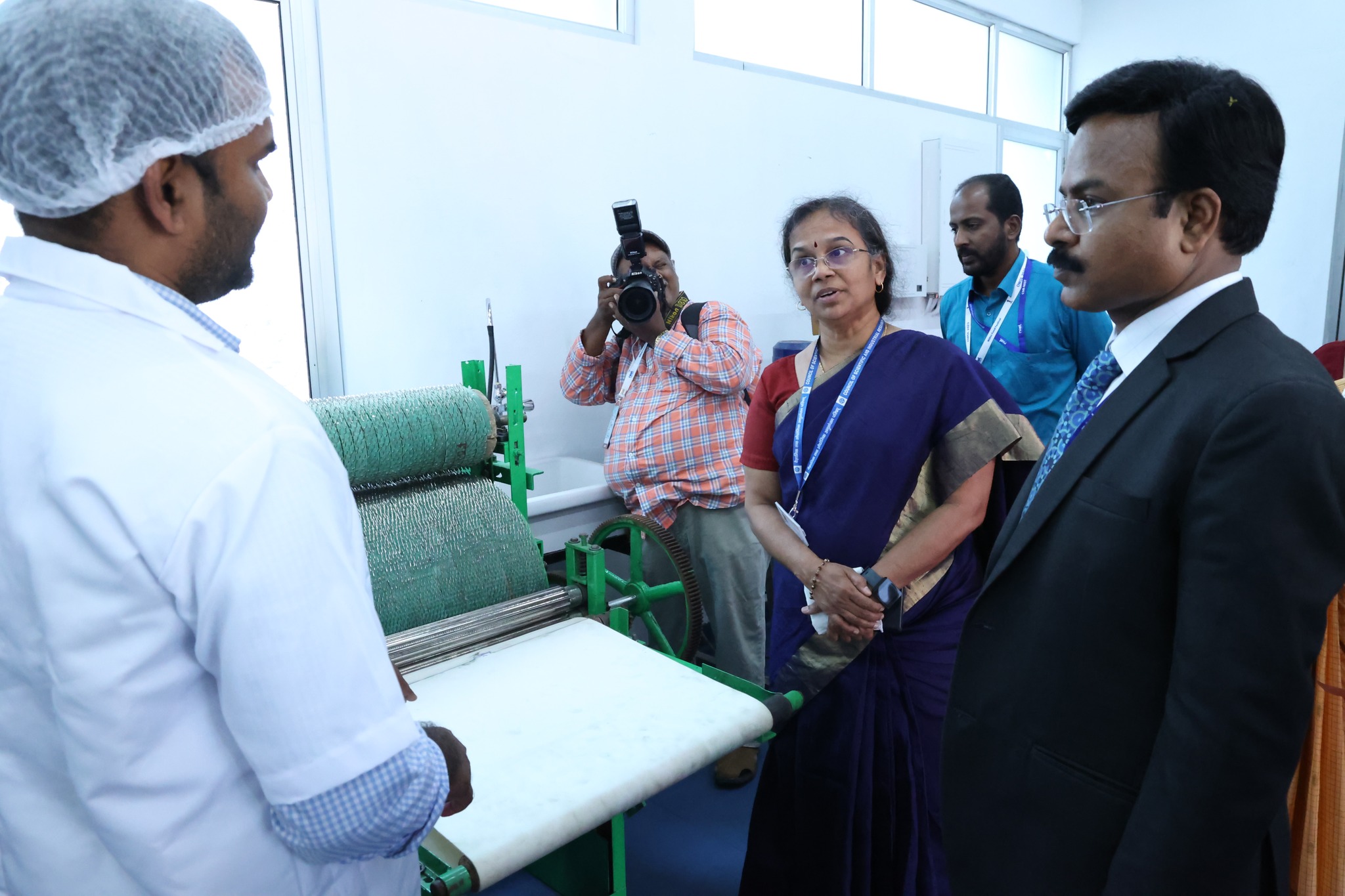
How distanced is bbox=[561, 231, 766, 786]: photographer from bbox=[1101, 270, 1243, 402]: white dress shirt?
1.42 metres

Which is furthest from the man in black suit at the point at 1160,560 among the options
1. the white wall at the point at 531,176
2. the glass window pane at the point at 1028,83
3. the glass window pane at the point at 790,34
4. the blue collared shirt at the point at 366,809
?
the glass window pane at the point at 1028,83

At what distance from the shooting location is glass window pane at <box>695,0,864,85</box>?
316 centimetres

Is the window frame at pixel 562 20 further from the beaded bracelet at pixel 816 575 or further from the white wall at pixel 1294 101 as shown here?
the white wall at pixel 1294 101

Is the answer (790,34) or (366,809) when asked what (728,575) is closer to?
(366,809)

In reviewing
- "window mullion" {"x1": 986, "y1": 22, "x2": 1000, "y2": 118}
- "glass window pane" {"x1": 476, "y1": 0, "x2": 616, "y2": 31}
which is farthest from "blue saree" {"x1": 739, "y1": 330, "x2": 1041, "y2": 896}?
"window mullion" {"x1": 986, "y1": 22, "x2": 1000, "y2": 118}

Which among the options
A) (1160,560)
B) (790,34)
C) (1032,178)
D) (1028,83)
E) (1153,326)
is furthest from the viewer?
(1032,178)

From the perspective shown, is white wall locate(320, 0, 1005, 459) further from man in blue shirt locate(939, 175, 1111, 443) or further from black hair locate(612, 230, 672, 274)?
man in blue shirt locate(939, 175, 1111, 443)

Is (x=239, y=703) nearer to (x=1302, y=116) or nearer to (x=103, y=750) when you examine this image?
(x=103, y=750)

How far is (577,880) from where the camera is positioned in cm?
136

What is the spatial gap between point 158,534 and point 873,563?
3.53 feet

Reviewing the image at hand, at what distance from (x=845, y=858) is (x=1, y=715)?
1.19m

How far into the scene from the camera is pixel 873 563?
139 cm

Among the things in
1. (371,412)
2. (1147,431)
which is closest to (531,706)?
(371,412)

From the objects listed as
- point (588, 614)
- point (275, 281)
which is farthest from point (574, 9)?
point (588, 614)
